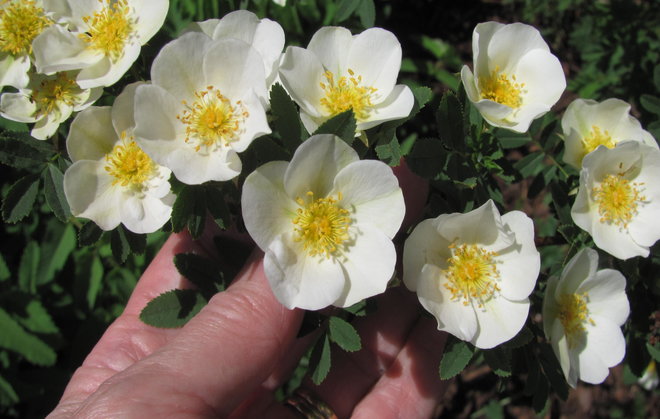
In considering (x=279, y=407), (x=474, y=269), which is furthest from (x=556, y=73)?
(x=279, y=407)

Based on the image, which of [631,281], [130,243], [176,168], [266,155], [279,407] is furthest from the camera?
[279,407]

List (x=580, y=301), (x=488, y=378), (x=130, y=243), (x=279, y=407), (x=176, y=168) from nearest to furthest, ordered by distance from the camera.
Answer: (x=176, y=168) → (x=130, y=243) → (x=580, y=301) → (x=279, y=407) → (x=488, y=378)

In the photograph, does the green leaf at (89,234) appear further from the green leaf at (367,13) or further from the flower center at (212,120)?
the green leaf at (367,13)

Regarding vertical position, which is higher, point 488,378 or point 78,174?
point 78,174

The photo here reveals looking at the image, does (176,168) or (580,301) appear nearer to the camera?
(176,168)

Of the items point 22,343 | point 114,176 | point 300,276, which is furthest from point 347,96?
point 22,343

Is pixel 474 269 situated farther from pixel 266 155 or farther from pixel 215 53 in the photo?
pixel 215 53

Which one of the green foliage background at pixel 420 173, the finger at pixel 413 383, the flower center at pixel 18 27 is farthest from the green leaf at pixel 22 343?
the finger at pixel 413 383
